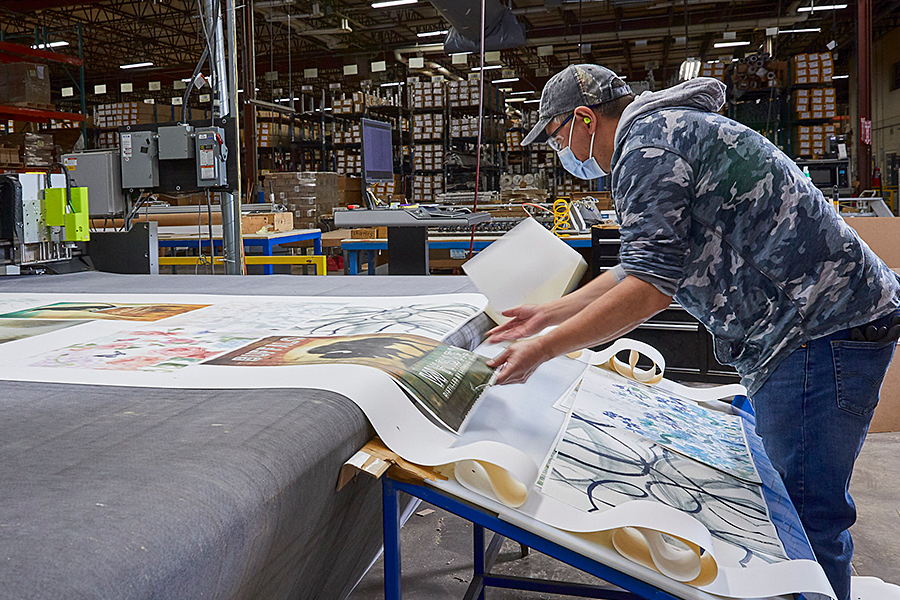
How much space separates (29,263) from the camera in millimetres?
2418

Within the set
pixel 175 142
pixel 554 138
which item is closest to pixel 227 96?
pixel 175 142

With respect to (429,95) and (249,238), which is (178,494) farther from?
(429,95)

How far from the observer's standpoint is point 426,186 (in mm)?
11734

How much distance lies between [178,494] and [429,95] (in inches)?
438

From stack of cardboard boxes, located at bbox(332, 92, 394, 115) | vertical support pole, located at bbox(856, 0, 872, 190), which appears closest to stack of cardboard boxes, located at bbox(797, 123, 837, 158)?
vertical support pole, located at bbox(856, 0, 872, 190)

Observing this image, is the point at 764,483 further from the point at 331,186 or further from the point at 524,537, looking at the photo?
the point at 331,186

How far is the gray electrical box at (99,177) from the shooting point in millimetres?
2896

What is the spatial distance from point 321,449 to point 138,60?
2073cm

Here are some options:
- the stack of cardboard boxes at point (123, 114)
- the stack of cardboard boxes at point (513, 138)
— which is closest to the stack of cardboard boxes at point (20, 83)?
→ the stack of cardboard boxes at point (123, 114)

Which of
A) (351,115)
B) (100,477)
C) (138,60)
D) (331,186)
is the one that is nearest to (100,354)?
(100,477)

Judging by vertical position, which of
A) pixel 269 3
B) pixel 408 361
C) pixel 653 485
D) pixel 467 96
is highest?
pixel 269 3

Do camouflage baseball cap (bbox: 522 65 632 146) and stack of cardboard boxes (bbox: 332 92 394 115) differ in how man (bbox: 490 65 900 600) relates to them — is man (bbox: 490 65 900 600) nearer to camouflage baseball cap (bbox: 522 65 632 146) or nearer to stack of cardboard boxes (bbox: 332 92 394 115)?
camouflage baseball cap (bbox: 522 65 632 146)

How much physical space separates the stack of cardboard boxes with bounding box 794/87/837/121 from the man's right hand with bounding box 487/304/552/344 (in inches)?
402

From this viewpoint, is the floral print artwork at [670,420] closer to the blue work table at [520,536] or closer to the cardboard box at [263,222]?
the blue work table at [520,536]
